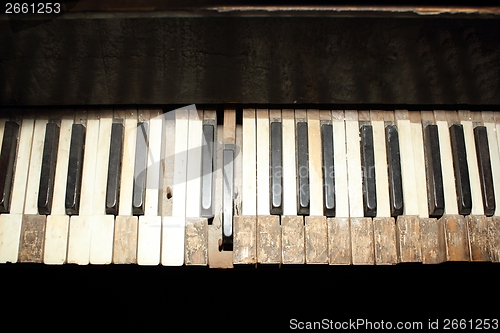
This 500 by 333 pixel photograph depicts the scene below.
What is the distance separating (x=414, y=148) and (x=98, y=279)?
4.98ft

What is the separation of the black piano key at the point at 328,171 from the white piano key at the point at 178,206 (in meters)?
0.52

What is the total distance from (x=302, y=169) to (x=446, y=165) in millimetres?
552

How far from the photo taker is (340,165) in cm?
168

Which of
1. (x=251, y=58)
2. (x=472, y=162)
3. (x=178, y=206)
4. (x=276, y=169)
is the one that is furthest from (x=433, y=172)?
(x=178, y=206)

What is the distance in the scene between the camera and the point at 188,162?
1.68 meters

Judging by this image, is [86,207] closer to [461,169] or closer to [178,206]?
[178,206]

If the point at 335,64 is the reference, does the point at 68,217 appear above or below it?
below

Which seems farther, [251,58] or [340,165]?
[340,165]

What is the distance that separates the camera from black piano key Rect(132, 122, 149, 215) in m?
1.61

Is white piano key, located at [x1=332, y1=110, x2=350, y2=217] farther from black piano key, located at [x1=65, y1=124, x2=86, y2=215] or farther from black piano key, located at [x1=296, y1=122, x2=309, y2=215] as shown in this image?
black piano key, located at [x1=65, y1=124, x2=86, y2=215]

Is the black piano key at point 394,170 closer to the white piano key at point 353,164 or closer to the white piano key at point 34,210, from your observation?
the white piano key at point 353,164

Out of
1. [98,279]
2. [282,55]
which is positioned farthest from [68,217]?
[282,55]

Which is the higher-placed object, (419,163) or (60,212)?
(419,163)

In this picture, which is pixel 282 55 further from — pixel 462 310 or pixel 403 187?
pixel 462 310
